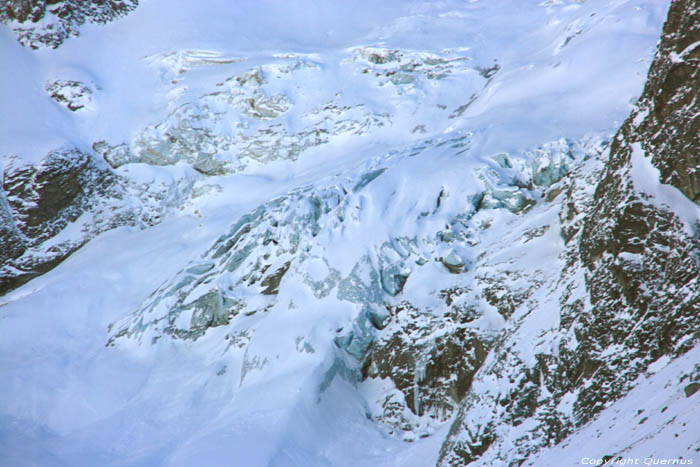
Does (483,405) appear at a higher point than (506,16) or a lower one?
lower

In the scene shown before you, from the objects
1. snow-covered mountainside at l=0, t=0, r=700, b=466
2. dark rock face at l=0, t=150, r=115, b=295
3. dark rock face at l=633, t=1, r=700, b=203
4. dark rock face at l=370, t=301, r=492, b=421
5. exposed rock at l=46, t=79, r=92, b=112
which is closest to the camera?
dark rock face at l=633, t=1, r=700, b=203

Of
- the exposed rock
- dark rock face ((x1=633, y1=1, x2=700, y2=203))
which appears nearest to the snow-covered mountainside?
dark rock face ((x1=633, y1=1, x2=700, y2=203))

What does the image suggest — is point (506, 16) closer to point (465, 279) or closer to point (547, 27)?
point (547, 27)

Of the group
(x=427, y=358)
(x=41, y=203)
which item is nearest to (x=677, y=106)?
(x=427, y=358)

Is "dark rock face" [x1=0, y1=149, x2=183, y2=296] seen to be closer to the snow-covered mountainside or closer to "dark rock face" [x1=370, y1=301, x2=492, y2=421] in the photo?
the snow-covered mountainside

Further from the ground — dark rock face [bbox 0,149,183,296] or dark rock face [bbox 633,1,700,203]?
dark rock face [bbox 633,1,700,203]

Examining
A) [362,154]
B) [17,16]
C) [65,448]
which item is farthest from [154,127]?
[65,448]

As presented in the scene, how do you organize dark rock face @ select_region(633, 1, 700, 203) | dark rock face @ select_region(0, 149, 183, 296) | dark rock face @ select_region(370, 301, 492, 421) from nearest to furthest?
dark rock face @ select_region(633, 1, 700, 203)
dark rock face @ select_region(370, 301, 492, 421)
dark rock face @ select_region(0, 149, 183, 296)
